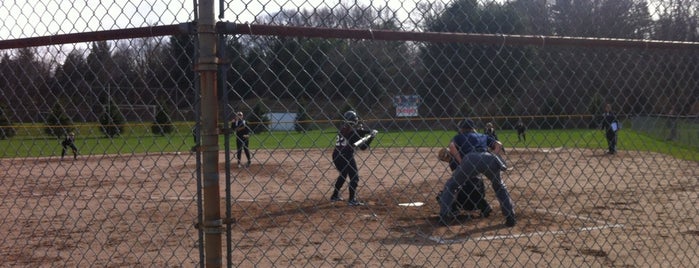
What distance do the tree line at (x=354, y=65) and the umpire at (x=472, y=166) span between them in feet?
9.74

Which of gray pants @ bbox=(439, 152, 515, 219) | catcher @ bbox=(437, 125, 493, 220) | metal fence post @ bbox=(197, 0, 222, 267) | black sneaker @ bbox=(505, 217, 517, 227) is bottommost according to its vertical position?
black sneaker @ bbox=(505, 217, 517, 227)

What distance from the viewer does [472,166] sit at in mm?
8305

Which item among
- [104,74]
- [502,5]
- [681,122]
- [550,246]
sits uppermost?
[104,74]

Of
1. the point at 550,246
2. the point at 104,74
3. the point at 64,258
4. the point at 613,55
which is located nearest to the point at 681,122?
the point at 550,246

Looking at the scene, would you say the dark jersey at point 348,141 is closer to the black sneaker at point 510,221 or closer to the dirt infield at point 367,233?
the dirt infield at point 367,233

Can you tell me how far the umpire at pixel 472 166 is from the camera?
8328mm

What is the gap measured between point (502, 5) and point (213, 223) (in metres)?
2.18

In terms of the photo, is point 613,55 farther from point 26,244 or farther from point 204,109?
point 26,244

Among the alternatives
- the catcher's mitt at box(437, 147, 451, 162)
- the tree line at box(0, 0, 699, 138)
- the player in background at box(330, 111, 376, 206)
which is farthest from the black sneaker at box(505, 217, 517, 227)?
the tree line at box(0, 0, 699, 138)

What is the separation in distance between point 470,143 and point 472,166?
0.47 m

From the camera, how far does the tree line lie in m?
3.65

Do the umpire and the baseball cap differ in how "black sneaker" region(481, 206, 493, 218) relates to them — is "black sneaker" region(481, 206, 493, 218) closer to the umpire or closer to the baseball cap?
the umpire

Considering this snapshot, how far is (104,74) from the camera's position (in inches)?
158

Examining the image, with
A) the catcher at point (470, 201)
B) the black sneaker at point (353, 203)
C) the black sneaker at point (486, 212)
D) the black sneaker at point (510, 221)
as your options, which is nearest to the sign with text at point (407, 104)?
the black sneaker at point (510, 221)
